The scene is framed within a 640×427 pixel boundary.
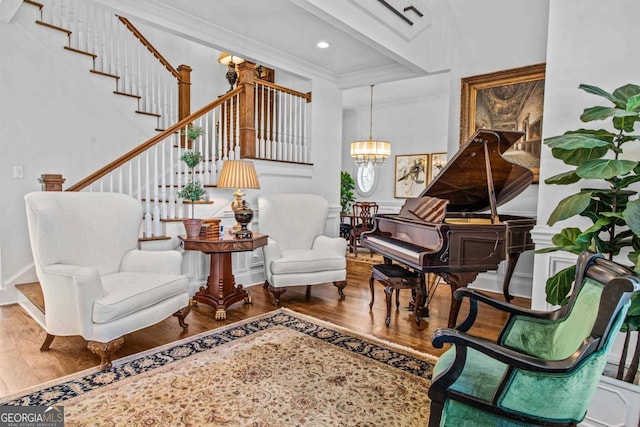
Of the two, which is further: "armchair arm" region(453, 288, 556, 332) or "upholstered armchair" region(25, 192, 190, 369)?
"upholstered armchair" region(25, 192, 190, 369)

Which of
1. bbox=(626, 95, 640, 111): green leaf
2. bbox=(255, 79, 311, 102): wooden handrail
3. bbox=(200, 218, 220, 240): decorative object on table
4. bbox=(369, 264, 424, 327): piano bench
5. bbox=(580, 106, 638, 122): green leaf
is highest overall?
bbox=(255, 79, 311, 102): wooden handrail

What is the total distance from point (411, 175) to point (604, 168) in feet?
20.0

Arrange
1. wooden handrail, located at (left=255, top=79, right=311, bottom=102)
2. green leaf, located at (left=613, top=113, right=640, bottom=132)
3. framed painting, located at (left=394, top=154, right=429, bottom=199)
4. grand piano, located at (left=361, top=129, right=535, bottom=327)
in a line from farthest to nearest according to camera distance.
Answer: framed painting, located at (left=394, top=154, right=429, bottom=199) < wooden handrail, located at (left=255, top=79, right=311, bottom=102) < grand piano, located at (left=361, top=129, right=535, bottom=327) < green leaf, located at (left=613, top=113, right=640, bottom=132)

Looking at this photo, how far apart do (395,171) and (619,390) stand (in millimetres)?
6538

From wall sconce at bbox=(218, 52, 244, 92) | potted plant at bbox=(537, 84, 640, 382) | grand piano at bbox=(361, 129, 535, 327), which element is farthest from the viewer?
wall sconce at bbox=(218, 52, 244, 92)

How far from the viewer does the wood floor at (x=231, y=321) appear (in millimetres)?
2350

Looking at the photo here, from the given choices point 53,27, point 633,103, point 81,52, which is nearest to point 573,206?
point 633,103

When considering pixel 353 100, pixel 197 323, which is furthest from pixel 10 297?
pixel 353 100

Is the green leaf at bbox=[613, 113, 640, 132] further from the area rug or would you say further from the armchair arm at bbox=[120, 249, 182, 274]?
the armchair arm at bbox=[120, 249, 182, 274]

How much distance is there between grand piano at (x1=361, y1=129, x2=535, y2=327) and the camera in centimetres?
266

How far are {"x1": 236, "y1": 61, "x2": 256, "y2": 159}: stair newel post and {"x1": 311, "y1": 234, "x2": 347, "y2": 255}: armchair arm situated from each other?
4.24ft

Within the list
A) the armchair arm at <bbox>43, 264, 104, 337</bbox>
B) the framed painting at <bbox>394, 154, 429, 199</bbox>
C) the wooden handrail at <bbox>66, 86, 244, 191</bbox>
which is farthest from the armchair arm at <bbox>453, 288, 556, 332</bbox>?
the framed painting at <bbox>394, 154, 429, 199</bbox>

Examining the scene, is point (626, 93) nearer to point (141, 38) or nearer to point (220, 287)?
point (220, 287)

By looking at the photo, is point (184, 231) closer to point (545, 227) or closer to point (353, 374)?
point (353, 374)
